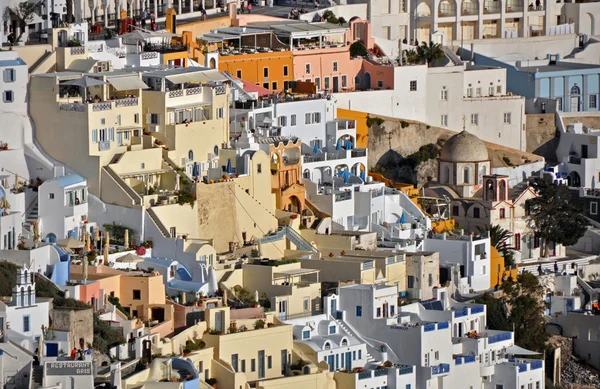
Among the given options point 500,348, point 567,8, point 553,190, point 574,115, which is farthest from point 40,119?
point 567,8

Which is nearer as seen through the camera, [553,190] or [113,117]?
[113,117]

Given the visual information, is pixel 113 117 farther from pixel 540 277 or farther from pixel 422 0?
pixel 422 0

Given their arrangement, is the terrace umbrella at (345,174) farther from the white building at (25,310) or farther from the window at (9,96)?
the white building at (25,310)

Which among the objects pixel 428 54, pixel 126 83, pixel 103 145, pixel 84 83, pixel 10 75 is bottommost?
pixel 428 54

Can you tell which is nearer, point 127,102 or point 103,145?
point 103,145

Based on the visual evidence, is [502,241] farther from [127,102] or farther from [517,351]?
[127,102]

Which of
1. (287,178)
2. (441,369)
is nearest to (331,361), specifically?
(441,369)
